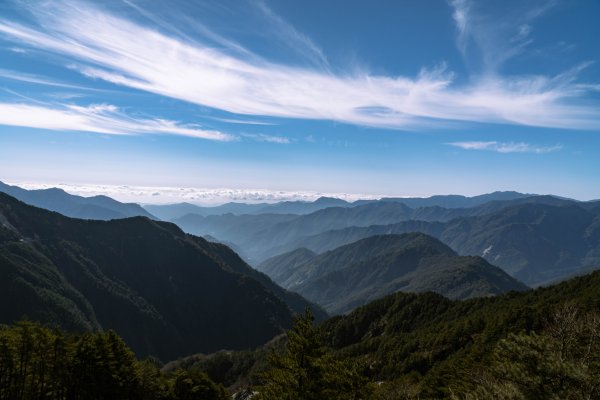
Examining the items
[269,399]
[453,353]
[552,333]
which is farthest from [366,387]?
[453,353]

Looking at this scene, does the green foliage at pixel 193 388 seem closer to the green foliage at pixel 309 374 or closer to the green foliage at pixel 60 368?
the green foliage at pixel 60 368

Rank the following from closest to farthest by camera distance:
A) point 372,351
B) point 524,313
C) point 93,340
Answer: point 93,340, point 524,313, point 372,351

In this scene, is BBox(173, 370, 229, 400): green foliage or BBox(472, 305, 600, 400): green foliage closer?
BBox(472, 305, 600, 400): green foliage

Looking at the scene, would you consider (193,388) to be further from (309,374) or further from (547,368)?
(547,368)

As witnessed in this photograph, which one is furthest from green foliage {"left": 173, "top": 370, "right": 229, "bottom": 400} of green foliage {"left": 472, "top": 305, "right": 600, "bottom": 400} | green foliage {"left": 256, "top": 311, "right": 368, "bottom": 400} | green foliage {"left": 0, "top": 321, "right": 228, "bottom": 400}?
green foliage {"left": 472, "top": 305, "right": 600, "bottom": 400}

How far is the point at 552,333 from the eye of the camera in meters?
30.6

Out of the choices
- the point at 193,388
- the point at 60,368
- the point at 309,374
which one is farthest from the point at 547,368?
→ the point at 193,388

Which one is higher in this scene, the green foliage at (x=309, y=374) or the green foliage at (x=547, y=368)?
the green foliage at (x=547, y=368)

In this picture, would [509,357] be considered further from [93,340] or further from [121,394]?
[93,340]

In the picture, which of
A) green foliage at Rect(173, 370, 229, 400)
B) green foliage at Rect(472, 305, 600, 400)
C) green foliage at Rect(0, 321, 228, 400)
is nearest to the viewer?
green foliage at Rect(472, 305, 600, 400)

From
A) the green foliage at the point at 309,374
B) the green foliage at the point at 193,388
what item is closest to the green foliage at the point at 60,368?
the green foliage at the point at 193,388

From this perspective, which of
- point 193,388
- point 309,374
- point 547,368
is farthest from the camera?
point 193,388

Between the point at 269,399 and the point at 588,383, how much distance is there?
20.6 meters

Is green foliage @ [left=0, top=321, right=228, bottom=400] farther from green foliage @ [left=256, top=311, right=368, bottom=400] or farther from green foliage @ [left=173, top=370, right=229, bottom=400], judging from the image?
green foliage @ [left=256, top=311, right=368, bottom=400]
